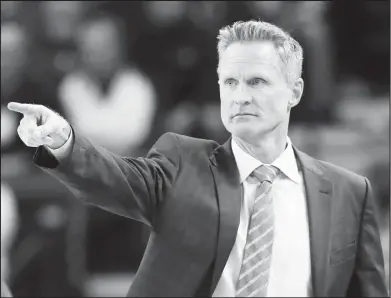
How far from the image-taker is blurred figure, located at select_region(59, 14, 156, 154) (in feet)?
4.99

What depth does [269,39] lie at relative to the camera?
0.93 m

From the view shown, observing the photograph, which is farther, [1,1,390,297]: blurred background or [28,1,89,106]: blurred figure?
[28,1,89,106]: blurred figure

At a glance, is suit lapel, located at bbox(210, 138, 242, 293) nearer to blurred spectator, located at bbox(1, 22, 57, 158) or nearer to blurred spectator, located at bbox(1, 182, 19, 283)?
blurred spectator, located at bbox(1, 22, 57, 158)

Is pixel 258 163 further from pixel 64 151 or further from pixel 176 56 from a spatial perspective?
pixel 176 56

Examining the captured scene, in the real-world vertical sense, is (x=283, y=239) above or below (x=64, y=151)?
below

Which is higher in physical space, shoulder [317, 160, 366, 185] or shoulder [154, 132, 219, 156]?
shoulder [154, 132, 219, 156]

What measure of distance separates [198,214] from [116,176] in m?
0.14

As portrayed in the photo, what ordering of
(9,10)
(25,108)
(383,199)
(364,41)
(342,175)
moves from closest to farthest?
(25,108) → (342,175) → (383,199) → (364,41) → (9,10)

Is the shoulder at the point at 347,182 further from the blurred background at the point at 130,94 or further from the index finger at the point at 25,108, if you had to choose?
the index finger at the point at 25,108

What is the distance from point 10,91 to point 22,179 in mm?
250

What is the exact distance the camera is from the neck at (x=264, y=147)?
3.12 feet

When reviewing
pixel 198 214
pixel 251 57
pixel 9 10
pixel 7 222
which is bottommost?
pixel 7 222

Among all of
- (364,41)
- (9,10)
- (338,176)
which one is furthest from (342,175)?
(9,10)

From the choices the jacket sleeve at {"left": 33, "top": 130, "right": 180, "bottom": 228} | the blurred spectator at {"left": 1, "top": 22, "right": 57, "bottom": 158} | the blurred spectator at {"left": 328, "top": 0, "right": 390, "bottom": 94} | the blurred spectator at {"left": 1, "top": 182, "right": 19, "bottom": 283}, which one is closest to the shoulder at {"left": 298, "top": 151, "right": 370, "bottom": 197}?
the jacket sleeve at {"left": 33, "top": 130, "right": 180, "bottom": 228}
